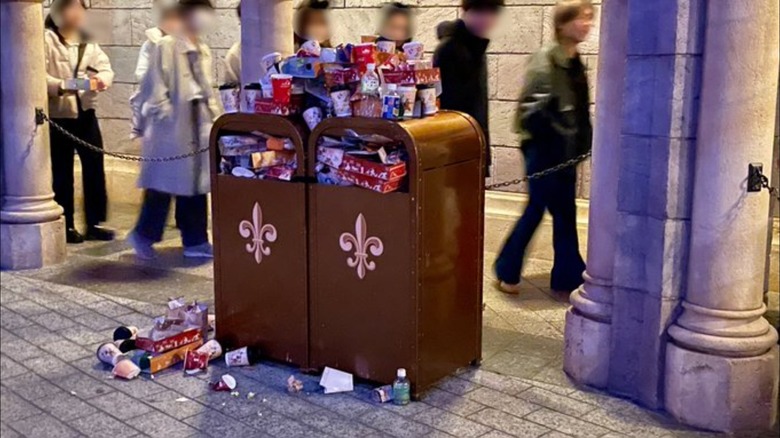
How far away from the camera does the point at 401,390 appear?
14.2ft

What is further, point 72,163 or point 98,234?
point 98,234

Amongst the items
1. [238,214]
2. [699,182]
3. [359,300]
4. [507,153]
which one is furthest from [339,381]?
[507,153]

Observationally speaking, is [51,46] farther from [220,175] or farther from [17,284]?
[220,175]

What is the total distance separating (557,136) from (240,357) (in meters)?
2.36

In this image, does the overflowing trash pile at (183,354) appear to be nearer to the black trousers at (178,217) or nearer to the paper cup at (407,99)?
the paper cup at (407,99)

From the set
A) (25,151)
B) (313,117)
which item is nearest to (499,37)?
(313,117)

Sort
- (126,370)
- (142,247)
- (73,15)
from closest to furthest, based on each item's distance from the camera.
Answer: (126,370) → (142,247) → (73,15)

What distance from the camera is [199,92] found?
269 inches

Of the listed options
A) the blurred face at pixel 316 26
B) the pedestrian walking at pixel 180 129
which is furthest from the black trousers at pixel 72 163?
the blurred face at pixel 316 26

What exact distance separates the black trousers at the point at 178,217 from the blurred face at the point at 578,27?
2.84 metres

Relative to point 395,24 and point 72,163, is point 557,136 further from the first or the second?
point 72,163

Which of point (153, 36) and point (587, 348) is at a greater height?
point (153, 36)

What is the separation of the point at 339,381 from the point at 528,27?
3.66m

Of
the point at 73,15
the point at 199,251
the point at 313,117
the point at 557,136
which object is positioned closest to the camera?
the point at 313,117
